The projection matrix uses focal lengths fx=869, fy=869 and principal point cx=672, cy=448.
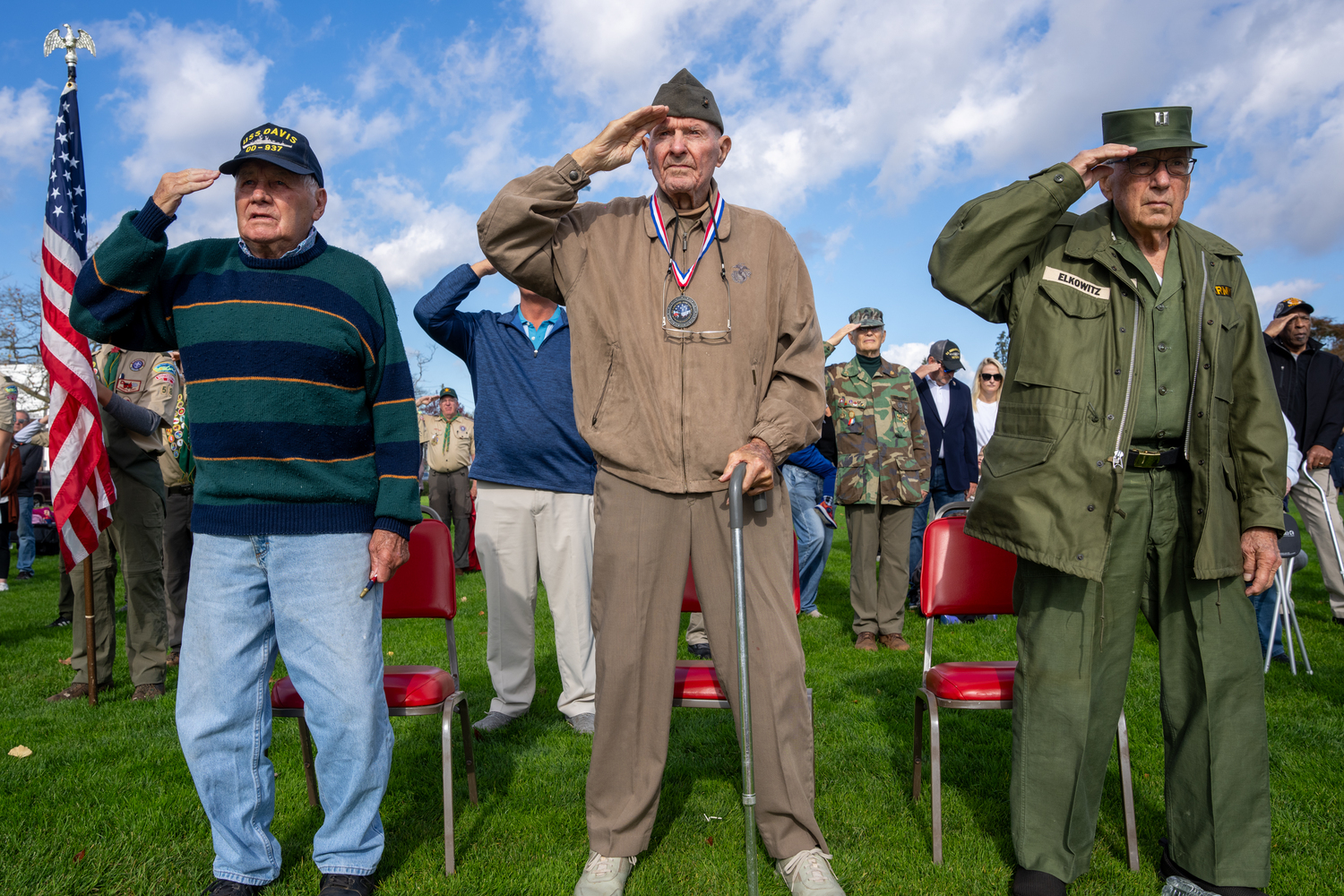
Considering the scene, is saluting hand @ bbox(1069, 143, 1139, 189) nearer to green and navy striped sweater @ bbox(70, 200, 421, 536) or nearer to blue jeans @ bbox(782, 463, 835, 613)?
green and navy striped sweater @ bbox(70, 200, 421, 536)

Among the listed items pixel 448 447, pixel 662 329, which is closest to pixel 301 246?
pixel 662 329

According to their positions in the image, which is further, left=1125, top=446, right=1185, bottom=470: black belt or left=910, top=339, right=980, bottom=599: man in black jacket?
left=910, top=339, right=980, bottom=599: man in black jacket

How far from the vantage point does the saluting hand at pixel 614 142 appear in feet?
9.64

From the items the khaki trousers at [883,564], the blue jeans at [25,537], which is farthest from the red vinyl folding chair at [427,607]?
the blue jeans at [25,537]

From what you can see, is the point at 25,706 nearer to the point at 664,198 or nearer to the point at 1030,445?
the point at 664,198

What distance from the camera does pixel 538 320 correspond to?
5.14 metres

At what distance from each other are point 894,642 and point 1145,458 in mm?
4296

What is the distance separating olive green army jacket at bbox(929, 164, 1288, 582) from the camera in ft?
9.60

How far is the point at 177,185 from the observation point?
2764 mm

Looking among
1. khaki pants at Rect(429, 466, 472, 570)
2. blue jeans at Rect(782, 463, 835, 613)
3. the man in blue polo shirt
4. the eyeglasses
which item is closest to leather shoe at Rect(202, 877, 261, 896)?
the man in blue polo shirt

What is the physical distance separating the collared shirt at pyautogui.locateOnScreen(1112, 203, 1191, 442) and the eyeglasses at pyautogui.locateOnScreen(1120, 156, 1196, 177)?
255 mm

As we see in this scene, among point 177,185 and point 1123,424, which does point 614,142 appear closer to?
point 177,185

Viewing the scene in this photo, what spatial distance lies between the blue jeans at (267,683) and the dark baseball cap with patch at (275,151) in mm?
1207

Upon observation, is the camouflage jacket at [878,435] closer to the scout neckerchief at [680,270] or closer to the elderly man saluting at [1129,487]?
the elderly man saluting at [1129,487]
